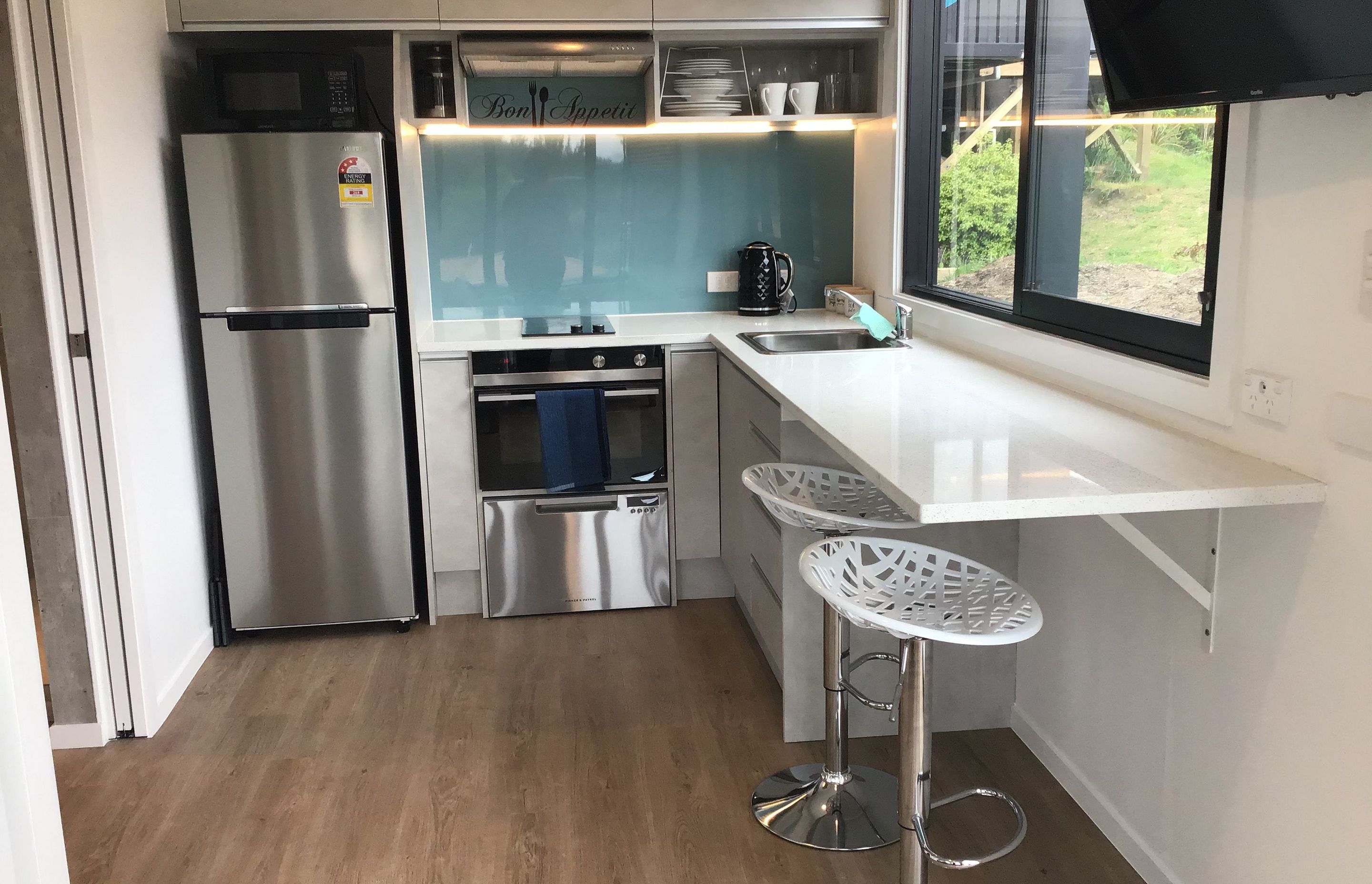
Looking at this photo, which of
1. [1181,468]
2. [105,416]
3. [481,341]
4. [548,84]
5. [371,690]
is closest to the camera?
[1181,468]

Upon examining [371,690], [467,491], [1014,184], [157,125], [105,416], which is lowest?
[371,690]

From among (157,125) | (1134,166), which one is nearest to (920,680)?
(1134,166)

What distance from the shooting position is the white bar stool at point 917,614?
1.81 m

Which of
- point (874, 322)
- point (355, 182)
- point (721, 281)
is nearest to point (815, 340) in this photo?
point (874, 322)

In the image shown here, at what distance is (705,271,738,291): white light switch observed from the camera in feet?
13.7

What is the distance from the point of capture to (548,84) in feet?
12.9

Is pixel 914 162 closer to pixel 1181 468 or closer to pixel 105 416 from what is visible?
pixel 1181 468

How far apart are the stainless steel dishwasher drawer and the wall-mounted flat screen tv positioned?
7.03ft

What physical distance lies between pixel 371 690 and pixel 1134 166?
8.03 feet

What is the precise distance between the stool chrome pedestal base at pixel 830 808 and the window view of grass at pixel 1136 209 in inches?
48.9

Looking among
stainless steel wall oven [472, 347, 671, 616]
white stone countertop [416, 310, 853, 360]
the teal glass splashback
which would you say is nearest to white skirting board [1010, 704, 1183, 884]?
stainless steel wall oven [472, 347, 671, 616]

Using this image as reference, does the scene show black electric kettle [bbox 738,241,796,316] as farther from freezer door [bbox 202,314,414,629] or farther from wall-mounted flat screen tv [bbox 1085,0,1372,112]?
wall-mounted flat screen tv [bbox 1085,0,1372,112]

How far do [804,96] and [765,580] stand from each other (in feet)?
5.75

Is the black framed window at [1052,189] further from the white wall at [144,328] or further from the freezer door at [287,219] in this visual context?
the white wall at [144,328]
